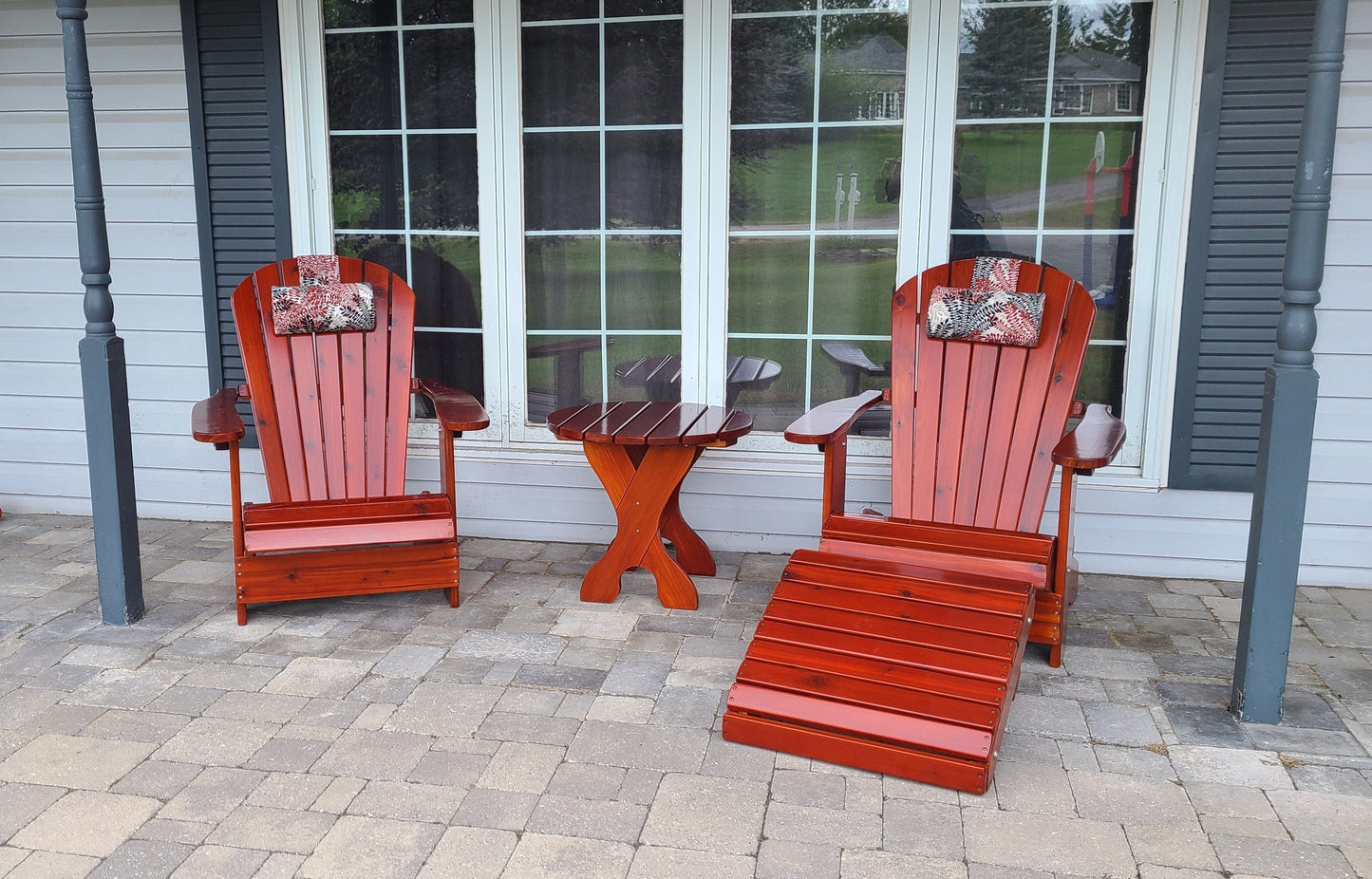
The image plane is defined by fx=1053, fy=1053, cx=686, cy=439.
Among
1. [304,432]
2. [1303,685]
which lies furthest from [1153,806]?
[304,432]

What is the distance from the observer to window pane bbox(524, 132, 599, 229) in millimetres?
3902

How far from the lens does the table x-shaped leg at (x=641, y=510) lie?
10.9 feet

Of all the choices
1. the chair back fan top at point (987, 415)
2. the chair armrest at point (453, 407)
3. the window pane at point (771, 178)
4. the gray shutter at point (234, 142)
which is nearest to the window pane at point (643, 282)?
the window pane at point (771, 178)

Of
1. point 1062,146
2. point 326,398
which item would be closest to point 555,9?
point 326,398

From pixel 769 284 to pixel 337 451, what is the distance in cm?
165

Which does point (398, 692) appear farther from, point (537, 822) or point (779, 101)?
point (779, 101)

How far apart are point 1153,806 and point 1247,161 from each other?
2173 millimetres

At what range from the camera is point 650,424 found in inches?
134

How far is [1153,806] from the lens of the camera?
88.8 inches

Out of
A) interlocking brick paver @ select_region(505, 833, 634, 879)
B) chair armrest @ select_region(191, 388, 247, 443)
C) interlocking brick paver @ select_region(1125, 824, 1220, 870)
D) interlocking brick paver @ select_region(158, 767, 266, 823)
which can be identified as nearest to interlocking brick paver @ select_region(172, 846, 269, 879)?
interlocking brick paver @ select_region(158, 767, 266, 823)

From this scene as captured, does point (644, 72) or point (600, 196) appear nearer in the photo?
point (644, 72)

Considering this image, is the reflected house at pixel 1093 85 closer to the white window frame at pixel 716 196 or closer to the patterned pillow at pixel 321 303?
the white window frame at pixel 716 196

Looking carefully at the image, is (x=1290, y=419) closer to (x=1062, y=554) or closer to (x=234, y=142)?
(x=1062, y=554)

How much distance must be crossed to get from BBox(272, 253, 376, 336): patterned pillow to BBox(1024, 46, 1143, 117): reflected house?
242 centimetres
